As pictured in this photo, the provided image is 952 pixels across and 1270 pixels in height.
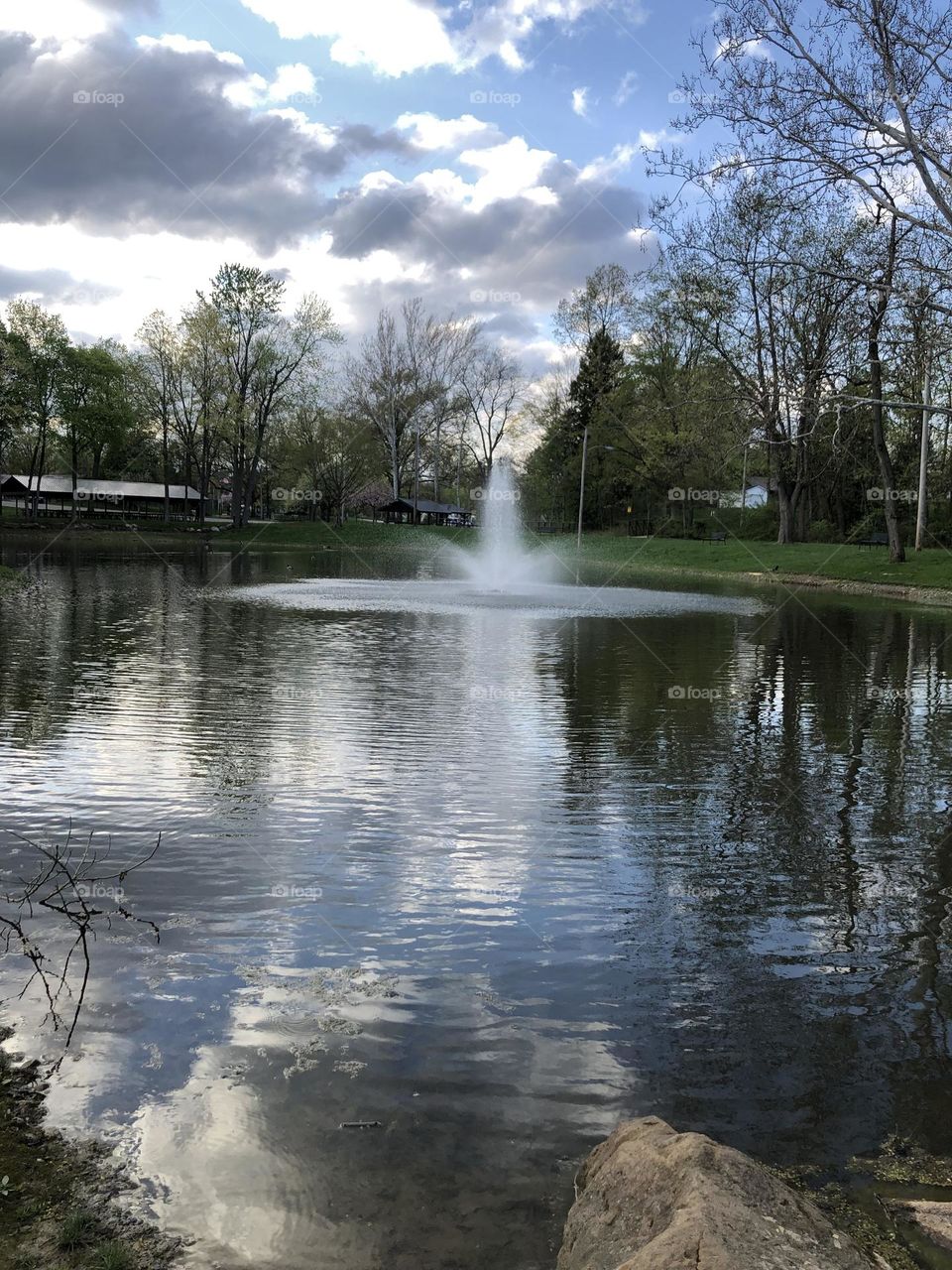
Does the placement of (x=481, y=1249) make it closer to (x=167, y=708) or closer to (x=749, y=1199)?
(x=749, y=1199)

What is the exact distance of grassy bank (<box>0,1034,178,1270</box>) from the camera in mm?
3135

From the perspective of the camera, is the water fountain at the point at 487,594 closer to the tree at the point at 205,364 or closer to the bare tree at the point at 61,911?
the bare tree at the point at 61,911

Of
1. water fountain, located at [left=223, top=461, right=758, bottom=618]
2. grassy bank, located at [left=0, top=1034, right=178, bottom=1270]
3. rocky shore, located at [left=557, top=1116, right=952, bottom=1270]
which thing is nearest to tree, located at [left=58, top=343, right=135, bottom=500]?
water fountain, located at [left=223, top=461, right=758, bottom=618]

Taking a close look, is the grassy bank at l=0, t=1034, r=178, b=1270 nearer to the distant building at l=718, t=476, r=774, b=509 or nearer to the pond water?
the pond water

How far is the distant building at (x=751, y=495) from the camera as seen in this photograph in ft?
247

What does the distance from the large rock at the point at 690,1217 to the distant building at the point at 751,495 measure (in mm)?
59815

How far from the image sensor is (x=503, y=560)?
50.8 meters

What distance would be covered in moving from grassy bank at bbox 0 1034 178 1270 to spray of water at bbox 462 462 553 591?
3049 cm

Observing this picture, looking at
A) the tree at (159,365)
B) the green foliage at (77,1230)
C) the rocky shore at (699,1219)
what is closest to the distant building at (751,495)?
the tree at (159,365)

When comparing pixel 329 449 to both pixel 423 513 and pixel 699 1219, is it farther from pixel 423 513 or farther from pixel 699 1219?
pixel 699 1219

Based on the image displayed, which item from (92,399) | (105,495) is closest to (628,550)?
(92,399)

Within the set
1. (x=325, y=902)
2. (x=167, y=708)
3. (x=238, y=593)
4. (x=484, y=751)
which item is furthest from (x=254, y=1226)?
(x=238, y=593)

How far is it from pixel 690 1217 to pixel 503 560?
48.5 metres

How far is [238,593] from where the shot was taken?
95.4 ft
